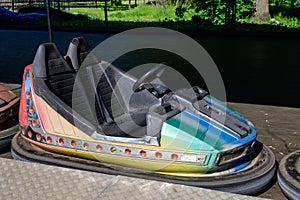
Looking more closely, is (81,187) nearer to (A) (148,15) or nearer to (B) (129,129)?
(B) (129,129)

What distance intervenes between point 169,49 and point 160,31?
3270 millimetres

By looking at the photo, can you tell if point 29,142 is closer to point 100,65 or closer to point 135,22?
point 100,65

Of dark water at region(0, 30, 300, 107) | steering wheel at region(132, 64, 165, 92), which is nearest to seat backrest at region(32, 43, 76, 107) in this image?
steering wheel at region(132, 64, 165, 92)

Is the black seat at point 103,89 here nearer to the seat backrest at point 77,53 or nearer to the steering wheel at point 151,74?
the seat backrest at point 77,53

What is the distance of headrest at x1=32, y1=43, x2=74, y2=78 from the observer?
9.12 feet

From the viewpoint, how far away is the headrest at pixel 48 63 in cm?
278

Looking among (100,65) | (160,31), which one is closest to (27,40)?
(160,31)

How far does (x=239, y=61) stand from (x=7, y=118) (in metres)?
4.96

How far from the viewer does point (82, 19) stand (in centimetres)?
1480

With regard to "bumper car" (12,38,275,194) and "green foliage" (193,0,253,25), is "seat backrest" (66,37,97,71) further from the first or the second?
"green foliage" (193,0,253,25)

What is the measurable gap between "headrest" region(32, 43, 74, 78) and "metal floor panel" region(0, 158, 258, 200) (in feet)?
2.20

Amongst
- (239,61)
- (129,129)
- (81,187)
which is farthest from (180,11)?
(81,187)

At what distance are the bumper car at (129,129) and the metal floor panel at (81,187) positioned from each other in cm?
9

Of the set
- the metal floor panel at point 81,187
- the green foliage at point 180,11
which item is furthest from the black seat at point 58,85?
the green foliage at point 180,11
